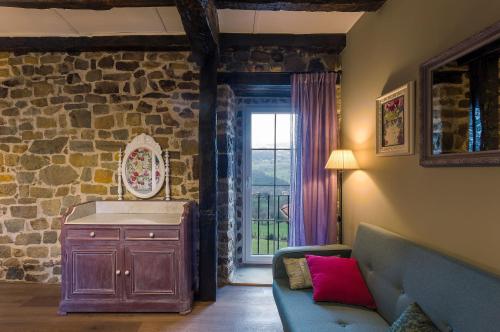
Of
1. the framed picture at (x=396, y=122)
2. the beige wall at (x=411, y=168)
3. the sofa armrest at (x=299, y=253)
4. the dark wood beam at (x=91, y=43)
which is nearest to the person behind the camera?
the beige wall at (x=411, y=168)

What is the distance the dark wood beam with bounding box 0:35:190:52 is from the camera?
3.25 meters

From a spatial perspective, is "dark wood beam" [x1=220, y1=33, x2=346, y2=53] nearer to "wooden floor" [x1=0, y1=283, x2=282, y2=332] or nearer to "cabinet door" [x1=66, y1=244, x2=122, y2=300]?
"cabinet door" [x1=66, y1=244, x2=122, y2=300]

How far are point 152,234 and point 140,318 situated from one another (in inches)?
28.4

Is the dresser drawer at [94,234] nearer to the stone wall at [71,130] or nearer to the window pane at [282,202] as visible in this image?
the stone wall at [71,130]

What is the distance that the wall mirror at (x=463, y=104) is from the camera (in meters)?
1.33

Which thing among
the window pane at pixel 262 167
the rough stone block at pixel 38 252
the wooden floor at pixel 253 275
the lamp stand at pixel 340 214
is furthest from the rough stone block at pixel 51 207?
the lamp stand at pixel 340 214

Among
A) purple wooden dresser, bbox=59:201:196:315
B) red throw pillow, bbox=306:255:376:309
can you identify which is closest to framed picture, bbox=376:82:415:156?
red throw pillow, bbox=306:255:376:309

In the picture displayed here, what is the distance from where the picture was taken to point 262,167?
4227 millimetres

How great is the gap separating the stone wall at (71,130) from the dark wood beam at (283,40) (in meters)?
0.50

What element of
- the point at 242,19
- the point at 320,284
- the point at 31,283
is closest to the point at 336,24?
the point at 242,19

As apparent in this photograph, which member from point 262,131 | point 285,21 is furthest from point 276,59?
point 262,131

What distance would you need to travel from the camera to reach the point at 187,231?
9.52 ft

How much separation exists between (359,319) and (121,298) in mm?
2029

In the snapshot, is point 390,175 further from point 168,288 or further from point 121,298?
point 121,298
